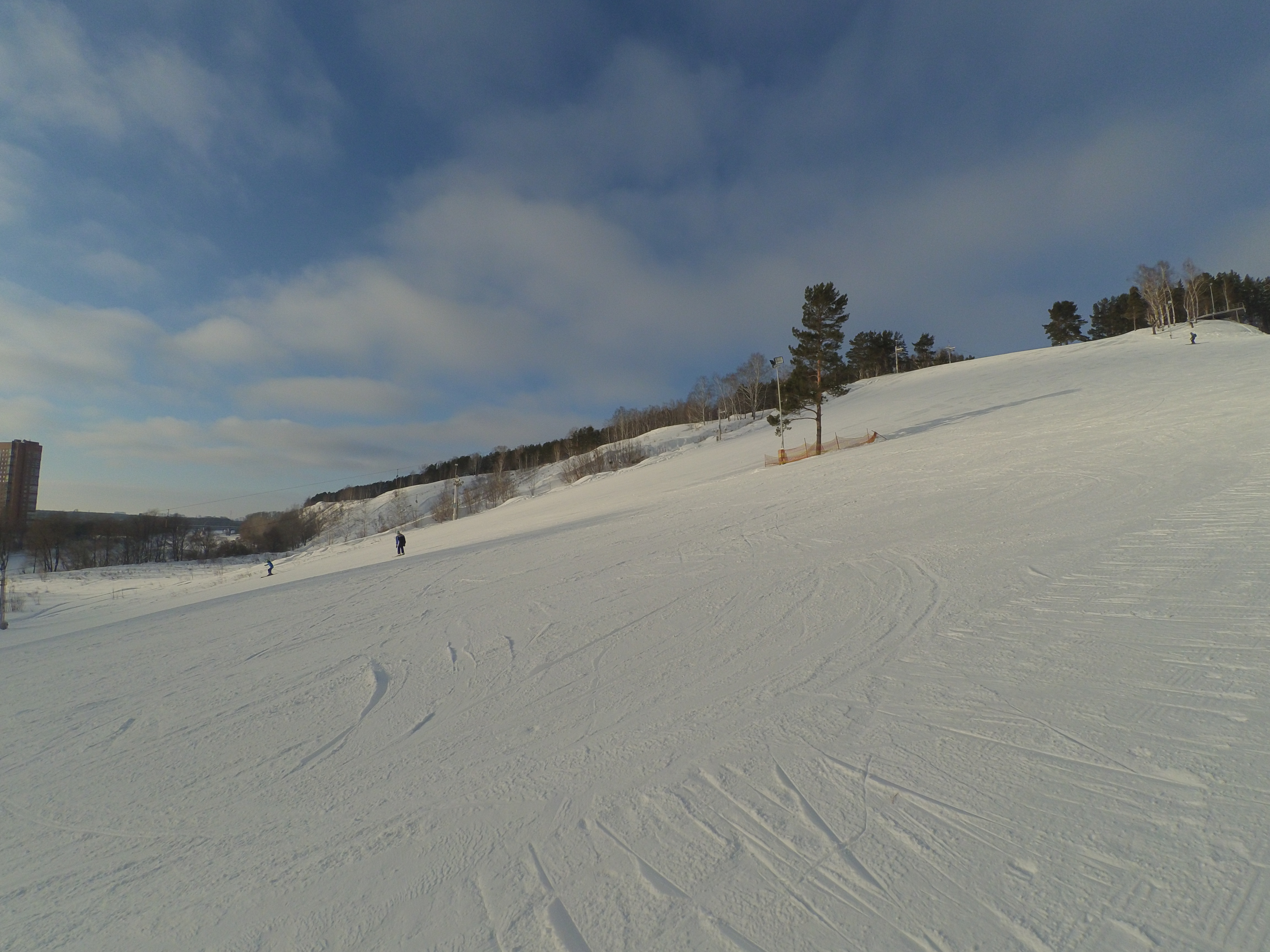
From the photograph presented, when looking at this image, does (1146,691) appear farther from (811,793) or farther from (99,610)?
(99,610)

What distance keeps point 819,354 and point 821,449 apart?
5.33m

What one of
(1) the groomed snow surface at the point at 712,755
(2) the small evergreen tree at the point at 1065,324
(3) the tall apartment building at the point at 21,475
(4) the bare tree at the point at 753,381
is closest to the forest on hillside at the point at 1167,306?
(2) the small evergreen tree at the point at 1065,324

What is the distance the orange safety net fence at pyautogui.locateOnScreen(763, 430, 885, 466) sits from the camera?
29297mm

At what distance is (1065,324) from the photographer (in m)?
72.6

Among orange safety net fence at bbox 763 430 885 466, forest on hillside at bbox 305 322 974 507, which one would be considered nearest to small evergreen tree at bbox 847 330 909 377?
forest on hillside at bbox 305 322 974 507

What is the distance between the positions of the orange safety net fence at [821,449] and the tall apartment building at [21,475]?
9540 cm

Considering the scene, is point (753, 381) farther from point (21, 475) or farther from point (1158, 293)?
point (21, 475)

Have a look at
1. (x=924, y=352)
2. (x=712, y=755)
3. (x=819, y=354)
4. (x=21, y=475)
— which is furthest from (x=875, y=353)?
(x=21, y=475)

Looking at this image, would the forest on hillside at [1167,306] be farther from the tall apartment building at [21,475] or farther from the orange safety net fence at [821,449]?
the tall apartment building at [21,475]

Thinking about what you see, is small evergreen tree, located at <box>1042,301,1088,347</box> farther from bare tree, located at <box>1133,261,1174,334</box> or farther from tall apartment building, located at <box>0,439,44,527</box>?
tall apartment building, located at <box>0,439,44,527</box>

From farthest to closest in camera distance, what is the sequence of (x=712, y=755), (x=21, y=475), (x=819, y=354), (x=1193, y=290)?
1. (x=21, y=475)
2. (x=1193, y=290)
3. (x=819, y=354)
4. (x=712, y=755)

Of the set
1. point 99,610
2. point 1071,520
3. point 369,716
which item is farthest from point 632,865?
point 99,610

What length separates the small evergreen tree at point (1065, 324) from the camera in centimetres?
7212

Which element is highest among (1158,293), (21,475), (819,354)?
(1158,293)
